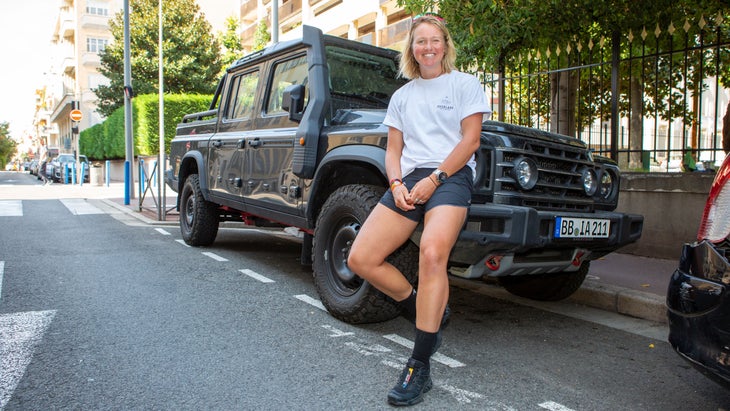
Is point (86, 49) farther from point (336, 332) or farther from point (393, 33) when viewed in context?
point (336, 332)

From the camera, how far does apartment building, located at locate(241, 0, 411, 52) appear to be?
95.9ft

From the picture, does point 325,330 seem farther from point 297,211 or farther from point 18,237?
point 18,237

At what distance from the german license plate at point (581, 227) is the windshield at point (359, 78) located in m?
2.02

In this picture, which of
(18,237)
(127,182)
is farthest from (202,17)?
(18,237)

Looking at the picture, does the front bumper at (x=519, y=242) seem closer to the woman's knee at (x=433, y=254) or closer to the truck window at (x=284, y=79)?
the woman's knee at (x=433, y=254)

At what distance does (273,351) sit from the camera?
3.59 m

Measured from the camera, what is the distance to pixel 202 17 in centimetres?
3712

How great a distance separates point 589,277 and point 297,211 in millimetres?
2747

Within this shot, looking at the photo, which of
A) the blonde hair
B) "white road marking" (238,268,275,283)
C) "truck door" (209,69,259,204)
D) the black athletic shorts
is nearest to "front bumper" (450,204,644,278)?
the black athletic shorts

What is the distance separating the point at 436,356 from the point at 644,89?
5.30 m

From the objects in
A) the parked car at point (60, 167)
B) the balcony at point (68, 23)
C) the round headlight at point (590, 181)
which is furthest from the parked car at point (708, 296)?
the balcony at point (68, 23)

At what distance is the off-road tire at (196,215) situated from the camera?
7.10m

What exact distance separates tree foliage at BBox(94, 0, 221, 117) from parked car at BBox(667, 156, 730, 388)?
1388 inches

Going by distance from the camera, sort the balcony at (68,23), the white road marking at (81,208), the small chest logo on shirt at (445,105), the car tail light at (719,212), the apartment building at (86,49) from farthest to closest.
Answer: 1. the balcony at (68,23)
2. the apartment building at (86,49)
3. the white road marking at (81,208)
4. the small chest logo on shirt at (445,105)
5. the car tail light at (719,212)
